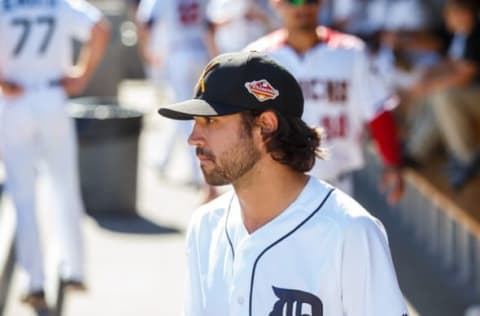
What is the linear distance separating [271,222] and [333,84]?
8.65 feet

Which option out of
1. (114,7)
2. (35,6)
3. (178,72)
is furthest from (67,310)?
(114,7)

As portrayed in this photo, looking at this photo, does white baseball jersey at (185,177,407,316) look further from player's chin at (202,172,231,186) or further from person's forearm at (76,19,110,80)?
person's forearm at (76,19,110,80)

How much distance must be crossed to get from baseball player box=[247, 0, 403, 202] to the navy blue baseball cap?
2485 mm

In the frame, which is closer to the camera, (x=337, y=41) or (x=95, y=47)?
(x=337, y=41)

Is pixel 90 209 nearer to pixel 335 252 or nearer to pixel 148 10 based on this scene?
pixel 148 10

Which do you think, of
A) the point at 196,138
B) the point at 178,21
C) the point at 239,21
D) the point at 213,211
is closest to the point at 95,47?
the point at 239,21

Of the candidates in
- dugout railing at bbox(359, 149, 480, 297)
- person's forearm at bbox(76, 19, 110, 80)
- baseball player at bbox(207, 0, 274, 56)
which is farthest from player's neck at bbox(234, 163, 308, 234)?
baseball player at bbox(207, 0, 274, 56)

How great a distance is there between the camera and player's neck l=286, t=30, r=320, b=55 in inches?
239

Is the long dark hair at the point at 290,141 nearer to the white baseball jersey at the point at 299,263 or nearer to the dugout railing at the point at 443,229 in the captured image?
the white baseball jersey at the point at 299,263

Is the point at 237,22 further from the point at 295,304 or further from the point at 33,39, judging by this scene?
the point at 295,304

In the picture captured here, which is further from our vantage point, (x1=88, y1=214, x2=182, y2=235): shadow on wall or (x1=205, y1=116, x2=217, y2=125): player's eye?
(x1=88, y1=214, x2=182, y2=235): shadow on wall

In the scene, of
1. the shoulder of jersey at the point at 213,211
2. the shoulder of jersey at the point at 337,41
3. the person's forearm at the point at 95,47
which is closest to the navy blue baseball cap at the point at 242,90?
the shoulder of jersey at the point at 213,211

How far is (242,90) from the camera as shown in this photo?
3.44 metres

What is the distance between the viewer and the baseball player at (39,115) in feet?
25.1
